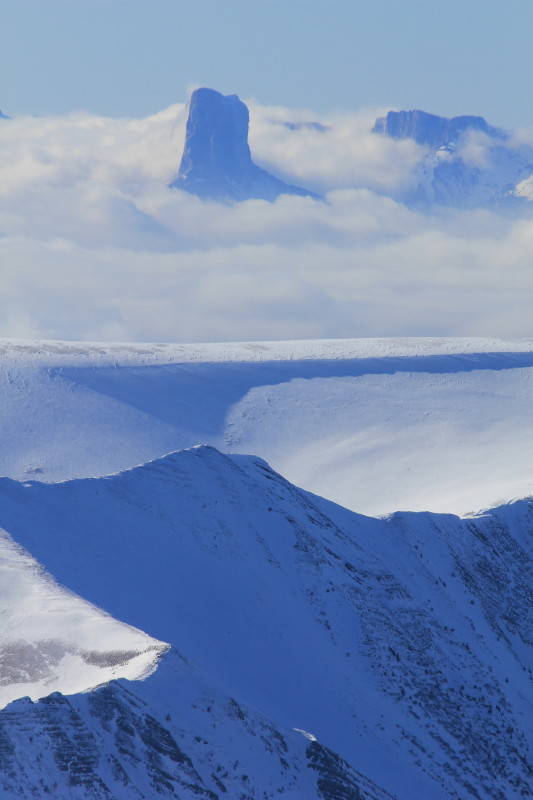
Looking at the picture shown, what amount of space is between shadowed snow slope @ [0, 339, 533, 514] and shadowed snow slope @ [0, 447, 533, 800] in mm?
14484

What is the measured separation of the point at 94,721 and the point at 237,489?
18.9 m

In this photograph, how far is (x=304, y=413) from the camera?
8194cm

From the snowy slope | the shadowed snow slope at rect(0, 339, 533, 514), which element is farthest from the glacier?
the shadowed snow slope at rect(0, 339, 533, 514)

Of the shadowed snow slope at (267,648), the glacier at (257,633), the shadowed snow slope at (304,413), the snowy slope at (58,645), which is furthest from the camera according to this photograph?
the shadowed snow slope at (304,413)

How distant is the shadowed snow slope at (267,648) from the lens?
22953mm

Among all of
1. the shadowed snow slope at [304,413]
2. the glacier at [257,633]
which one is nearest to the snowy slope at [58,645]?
the glacier at [257,633]

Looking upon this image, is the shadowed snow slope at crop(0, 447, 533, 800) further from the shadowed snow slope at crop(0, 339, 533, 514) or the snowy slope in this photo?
the shadowed snow slope at crop(0, 339, 533, 514)

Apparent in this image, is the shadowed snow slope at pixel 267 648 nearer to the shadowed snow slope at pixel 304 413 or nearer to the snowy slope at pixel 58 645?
the snowy slope at pixel 58 645

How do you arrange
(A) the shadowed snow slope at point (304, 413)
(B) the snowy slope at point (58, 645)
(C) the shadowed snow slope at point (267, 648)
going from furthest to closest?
(A) the shadowed snow slope at point (304, 413), (B) the snowy slope at point (58, 645), (C) the shadowed snow slope at point (267, 648)

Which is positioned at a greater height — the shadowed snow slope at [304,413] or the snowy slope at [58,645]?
the shadowed snow slope at [304,413]

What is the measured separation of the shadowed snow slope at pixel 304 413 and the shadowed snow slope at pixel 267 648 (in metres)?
14.5

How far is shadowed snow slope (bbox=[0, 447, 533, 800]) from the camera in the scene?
75.3ft

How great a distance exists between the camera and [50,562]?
3184 centimetres

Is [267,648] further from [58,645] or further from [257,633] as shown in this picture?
[58,645]
